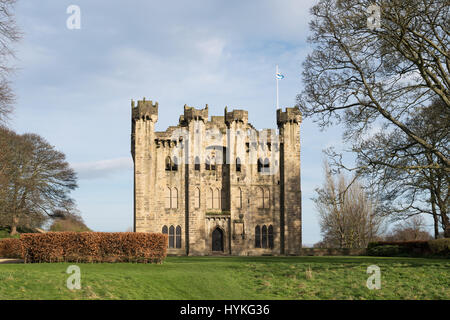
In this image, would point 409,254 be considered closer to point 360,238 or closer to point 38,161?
point 360,238

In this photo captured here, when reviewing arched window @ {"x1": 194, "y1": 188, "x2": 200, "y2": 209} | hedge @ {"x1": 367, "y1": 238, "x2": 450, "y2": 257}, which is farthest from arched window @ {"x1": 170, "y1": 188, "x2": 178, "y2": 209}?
hedge @ {"x1": 367, "y1": 238, "x2": 450, "y2": 257}

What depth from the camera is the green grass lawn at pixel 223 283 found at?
1781 centimetres

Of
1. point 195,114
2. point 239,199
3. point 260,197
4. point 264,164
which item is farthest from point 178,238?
point 195,114

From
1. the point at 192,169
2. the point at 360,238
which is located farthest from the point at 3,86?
the point at 360,238

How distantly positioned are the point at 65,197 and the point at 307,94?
45.4 meters

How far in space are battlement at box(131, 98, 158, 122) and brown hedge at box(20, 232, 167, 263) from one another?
2515cm

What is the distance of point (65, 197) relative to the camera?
62250mm

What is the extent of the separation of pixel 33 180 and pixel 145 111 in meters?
16.9

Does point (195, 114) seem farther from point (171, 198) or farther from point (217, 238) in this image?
point (217, 238)

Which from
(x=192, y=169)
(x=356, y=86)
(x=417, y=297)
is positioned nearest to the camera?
(x=417, y=297)

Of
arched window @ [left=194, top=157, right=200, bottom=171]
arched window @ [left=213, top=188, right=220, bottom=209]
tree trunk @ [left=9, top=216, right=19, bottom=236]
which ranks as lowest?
tree trunk @ [left=9, top=216, right=19, bottom=236]

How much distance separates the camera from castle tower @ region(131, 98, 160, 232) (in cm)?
4953

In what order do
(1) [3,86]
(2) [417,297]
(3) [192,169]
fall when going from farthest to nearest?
(3) [192,169]
(1) [3,86]
(2) [417,297]

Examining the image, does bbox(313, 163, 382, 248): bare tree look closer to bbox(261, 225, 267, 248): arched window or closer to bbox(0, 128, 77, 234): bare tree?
bbox(261, 225, 267, 248): arched window
